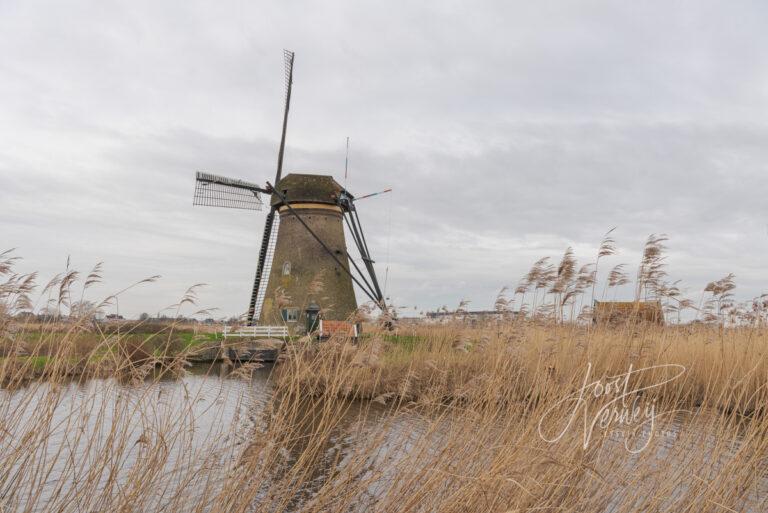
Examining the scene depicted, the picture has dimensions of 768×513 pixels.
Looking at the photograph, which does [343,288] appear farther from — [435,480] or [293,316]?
[435,480]

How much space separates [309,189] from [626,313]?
14.2m

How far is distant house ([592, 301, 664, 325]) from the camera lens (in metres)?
5.23

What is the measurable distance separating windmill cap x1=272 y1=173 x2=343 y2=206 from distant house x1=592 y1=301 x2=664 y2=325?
44.7ft

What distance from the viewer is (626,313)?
559 centimetres

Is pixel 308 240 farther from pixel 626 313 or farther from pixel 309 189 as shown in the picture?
pixel 626 313

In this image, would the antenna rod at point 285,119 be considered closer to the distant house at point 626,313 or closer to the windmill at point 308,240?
the windmill at point 308,240

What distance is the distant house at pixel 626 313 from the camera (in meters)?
5.23

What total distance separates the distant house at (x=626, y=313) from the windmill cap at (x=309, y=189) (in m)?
13.6

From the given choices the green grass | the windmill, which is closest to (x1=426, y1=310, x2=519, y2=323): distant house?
the green grass

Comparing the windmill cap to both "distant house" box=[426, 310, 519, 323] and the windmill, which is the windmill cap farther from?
"distant house" box=[426, 310, 519, 323]

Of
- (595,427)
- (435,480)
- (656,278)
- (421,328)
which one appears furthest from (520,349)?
(421,328)

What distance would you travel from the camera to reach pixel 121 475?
204 inches

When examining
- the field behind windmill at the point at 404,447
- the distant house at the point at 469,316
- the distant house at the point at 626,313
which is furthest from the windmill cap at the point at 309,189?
the field behind windmill at the point at 404,447

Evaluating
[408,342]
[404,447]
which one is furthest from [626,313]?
[408,342]
